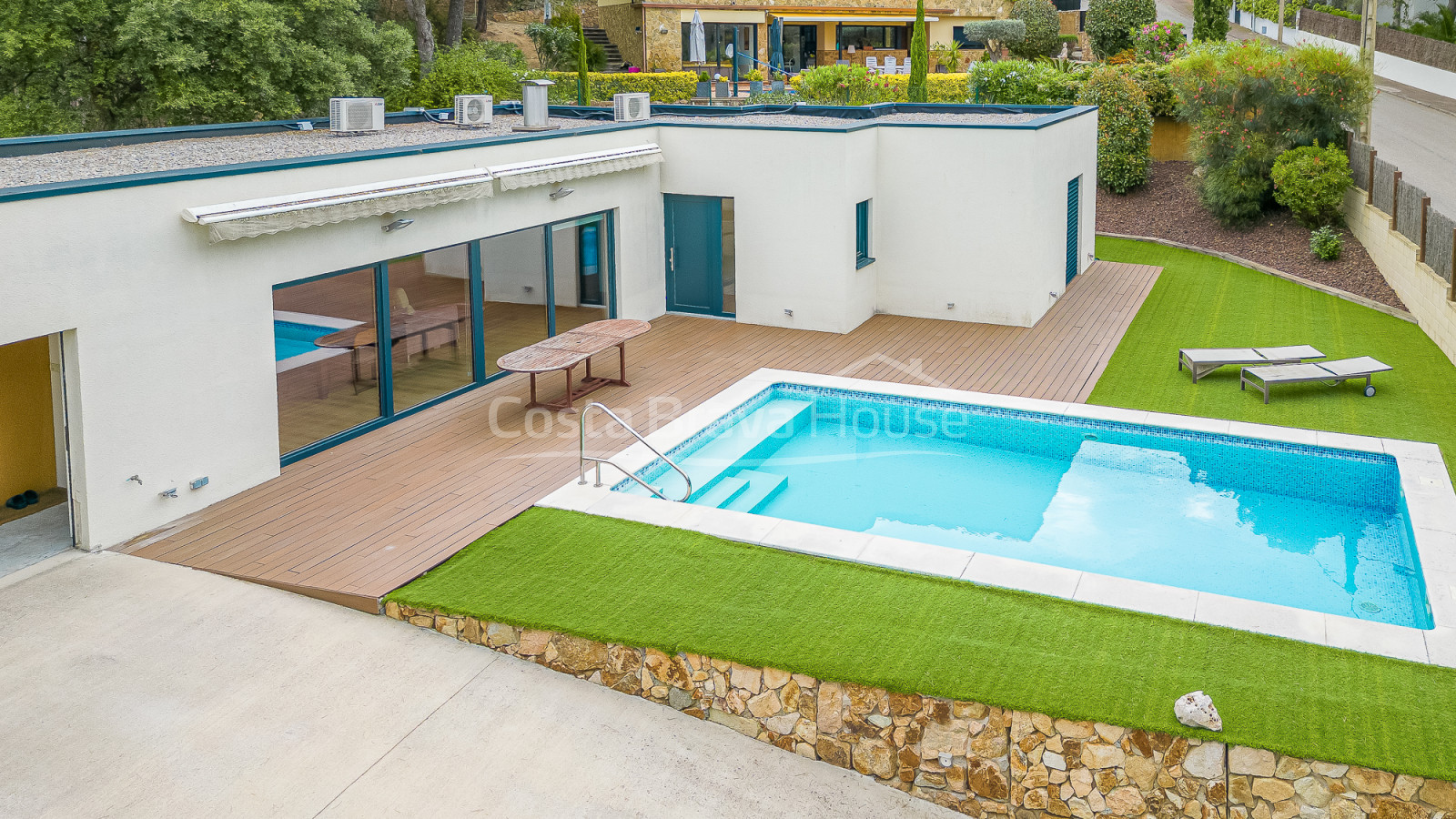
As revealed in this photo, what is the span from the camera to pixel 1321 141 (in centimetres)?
2172

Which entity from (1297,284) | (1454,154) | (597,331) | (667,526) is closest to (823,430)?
(597,331)

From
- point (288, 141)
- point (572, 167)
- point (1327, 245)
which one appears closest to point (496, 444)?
point (572, 167)

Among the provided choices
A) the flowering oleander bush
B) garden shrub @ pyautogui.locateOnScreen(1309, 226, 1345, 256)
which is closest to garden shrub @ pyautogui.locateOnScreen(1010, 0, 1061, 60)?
the flowering oleander bush

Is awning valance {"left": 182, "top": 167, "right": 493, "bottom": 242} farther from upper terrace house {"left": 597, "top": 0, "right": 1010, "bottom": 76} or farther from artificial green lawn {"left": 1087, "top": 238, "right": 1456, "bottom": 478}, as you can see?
upper terrace house {"left": 597, "top": 0, "right": 1010, "bottom": 76}

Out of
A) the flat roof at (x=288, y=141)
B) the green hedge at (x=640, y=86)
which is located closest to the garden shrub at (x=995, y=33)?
the green hedge at (x=640, y=86)

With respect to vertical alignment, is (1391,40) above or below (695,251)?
above

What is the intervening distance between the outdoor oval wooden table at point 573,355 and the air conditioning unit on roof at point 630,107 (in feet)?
15.3

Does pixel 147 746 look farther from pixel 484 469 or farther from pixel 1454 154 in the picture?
pixel 1454 154

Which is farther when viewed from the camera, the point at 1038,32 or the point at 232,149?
the point at 1038,32

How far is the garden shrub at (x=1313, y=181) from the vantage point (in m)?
20.7

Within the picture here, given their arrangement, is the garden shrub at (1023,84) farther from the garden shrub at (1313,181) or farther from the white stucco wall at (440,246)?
the white stucco wall at (440,246)

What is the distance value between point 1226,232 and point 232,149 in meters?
18.1

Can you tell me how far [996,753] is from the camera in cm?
673

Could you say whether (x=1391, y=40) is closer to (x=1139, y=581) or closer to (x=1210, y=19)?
(x=1210, y=19)
